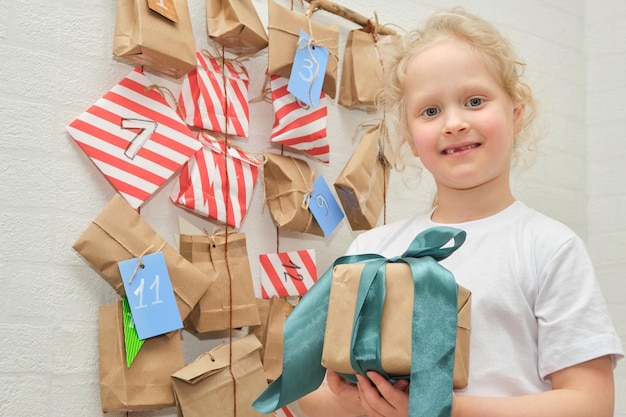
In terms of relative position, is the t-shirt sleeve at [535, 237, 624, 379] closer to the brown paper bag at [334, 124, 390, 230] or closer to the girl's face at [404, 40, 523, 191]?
the girl's face at [404, 40, 523, 191]

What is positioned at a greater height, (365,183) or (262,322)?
(365,183)

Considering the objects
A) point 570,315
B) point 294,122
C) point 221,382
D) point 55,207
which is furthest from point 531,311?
Result: point 55,207

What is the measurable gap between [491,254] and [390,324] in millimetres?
255

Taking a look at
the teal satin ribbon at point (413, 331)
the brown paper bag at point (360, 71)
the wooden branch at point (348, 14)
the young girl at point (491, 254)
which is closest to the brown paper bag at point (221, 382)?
the young girl at point (491, 254)

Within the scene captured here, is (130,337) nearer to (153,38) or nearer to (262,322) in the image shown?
(262,322)

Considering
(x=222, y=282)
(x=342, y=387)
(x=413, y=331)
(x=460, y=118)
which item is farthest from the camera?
(x=222, y=282)

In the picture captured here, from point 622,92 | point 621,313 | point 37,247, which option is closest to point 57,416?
point 37,247

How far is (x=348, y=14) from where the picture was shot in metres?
1.58

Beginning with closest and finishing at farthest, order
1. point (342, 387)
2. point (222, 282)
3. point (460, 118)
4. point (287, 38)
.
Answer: point (342, 387), point (460, 118), point (222, 282), point (287, 38)

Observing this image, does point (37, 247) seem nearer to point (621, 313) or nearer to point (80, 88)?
point (80, 88)

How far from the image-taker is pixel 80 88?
125 centimetres

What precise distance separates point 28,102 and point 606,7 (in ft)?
5.63

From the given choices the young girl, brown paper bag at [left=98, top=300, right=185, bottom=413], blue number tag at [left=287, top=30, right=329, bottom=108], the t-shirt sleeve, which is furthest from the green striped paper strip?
the t-shirt sleeve

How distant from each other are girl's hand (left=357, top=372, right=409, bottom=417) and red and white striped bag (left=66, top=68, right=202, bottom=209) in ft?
2.02
